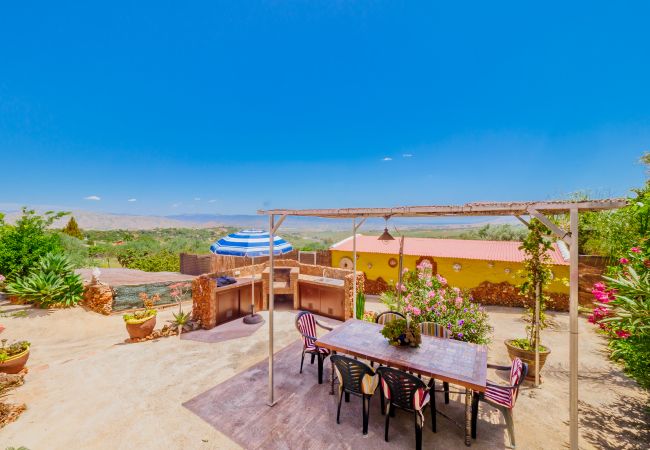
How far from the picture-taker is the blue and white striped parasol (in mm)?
7984

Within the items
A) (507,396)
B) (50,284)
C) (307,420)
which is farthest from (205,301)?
(507,396)

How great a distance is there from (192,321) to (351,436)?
21.7 ft

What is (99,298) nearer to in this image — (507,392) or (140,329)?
(140,329)

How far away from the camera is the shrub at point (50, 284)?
9422mm

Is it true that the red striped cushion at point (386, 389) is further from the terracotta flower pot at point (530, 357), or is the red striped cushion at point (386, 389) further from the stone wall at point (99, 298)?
the stone wall at point (99, 298)

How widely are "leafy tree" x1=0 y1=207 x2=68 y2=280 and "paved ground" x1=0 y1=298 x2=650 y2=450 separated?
2.39m

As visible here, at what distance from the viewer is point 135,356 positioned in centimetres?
690

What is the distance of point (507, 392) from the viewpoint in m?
4.21

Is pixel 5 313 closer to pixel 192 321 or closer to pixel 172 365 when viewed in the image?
pixel 192 321

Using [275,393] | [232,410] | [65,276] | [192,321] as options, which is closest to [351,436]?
[275,393]

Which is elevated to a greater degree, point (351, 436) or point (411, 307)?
point (411, 307)

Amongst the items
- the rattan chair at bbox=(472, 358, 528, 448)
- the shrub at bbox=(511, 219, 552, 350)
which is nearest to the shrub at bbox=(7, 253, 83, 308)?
the rattan chair at bbox=(472, 358, 528, 448)

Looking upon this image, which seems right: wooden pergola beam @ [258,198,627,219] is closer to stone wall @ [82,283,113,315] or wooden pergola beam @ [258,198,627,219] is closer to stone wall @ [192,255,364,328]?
stone wall @ [192,255,364,328]

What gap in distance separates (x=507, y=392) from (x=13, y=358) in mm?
10097
